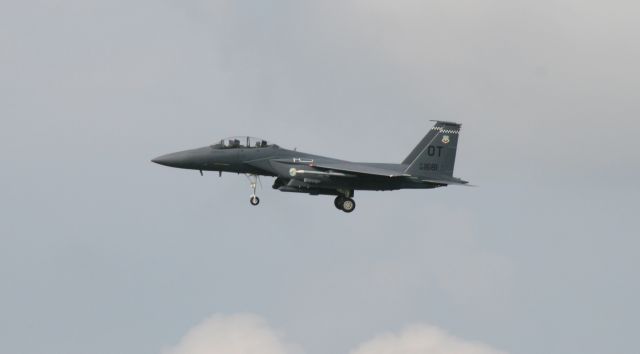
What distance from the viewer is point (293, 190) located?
89.1 m

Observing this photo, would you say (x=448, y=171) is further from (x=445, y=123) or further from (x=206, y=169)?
(x=206, y=169)

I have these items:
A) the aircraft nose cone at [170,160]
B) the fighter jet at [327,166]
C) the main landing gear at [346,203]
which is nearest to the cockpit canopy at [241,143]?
the fighter jet at [327,166]

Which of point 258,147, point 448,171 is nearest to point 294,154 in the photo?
point 258,147

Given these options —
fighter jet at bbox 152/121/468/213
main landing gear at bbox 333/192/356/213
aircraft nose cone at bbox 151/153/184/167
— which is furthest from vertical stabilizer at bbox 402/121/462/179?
aircraft nose cone at bbox 151/153/184/167

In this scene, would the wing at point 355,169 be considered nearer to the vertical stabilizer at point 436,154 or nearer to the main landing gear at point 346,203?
the vertical stabilizer at point 436,154

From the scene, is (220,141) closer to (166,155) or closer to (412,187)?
(166,155)

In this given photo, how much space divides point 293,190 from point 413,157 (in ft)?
20.8

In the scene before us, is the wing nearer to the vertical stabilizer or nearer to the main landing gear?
the vertical stabilizer

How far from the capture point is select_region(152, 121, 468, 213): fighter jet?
88.7m

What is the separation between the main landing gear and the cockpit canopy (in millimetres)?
4587

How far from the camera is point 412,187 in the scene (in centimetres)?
9025

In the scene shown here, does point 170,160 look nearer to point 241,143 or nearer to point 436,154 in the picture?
point 241,143

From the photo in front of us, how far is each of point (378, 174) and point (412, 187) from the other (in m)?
2.83

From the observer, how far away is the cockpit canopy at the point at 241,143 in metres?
89.5
